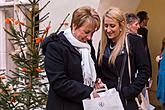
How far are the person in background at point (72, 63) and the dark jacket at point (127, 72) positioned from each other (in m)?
0.27

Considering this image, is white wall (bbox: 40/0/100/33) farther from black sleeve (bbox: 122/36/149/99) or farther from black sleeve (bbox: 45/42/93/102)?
black sleeve (bbox: 45/42/93/102)

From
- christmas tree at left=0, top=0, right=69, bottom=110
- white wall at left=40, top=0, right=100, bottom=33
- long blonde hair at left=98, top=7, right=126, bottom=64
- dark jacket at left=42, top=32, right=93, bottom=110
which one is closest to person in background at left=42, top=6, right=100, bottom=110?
dark jacket at left=42, top=32, right=93, bottom=110

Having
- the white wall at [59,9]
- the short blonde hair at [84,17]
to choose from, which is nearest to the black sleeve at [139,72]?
the short blonde hair at [84,17]

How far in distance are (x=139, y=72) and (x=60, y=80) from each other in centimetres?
70

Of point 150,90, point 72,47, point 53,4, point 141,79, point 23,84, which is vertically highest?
point 53,4

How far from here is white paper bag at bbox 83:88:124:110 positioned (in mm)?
2697

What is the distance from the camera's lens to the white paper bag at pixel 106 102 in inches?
106

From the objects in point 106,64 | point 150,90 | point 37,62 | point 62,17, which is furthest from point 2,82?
point 150,90

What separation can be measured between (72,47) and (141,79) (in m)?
0.62

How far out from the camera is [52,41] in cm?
276

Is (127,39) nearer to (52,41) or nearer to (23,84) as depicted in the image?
(52,41)

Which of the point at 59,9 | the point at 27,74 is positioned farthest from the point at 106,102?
the point at 59,9

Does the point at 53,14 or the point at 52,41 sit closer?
the point at 52,41

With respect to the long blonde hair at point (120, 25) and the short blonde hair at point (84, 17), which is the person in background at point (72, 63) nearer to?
the short blonde hair at point (84, 17)
